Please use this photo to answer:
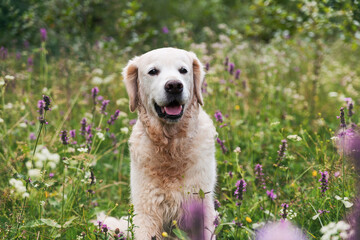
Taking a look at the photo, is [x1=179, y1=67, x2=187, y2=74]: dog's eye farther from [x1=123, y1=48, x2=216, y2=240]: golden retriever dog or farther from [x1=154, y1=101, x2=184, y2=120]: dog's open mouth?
[x1=154, y1=101, x2=184, y2=120]: dog's open mouth

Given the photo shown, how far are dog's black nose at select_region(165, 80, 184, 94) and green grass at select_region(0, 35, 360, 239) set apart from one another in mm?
635

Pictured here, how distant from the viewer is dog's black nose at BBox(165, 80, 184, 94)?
245cm

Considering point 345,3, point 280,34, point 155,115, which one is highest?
point 345,3

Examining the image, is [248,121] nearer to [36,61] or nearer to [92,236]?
[92,236]

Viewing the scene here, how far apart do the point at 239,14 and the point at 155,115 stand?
9093 mm

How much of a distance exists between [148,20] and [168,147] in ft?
17.6

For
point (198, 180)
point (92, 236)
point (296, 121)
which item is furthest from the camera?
point (296, 121)

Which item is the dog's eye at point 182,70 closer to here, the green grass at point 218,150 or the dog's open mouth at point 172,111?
the dog's open mouth at point 172,111

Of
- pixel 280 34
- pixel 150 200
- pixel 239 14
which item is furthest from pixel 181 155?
pixel 239 14

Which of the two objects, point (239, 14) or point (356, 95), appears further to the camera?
point (239, 14)

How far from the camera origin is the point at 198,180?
254 cm

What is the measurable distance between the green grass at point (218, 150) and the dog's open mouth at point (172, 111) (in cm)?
52

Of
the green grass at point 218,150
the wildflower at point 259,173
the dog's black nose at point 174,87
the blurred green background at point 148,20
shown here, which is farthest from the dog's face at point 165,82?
the blurred green background at point 148,20

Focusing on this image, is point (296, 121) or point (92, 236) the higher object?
point (92, 236)
